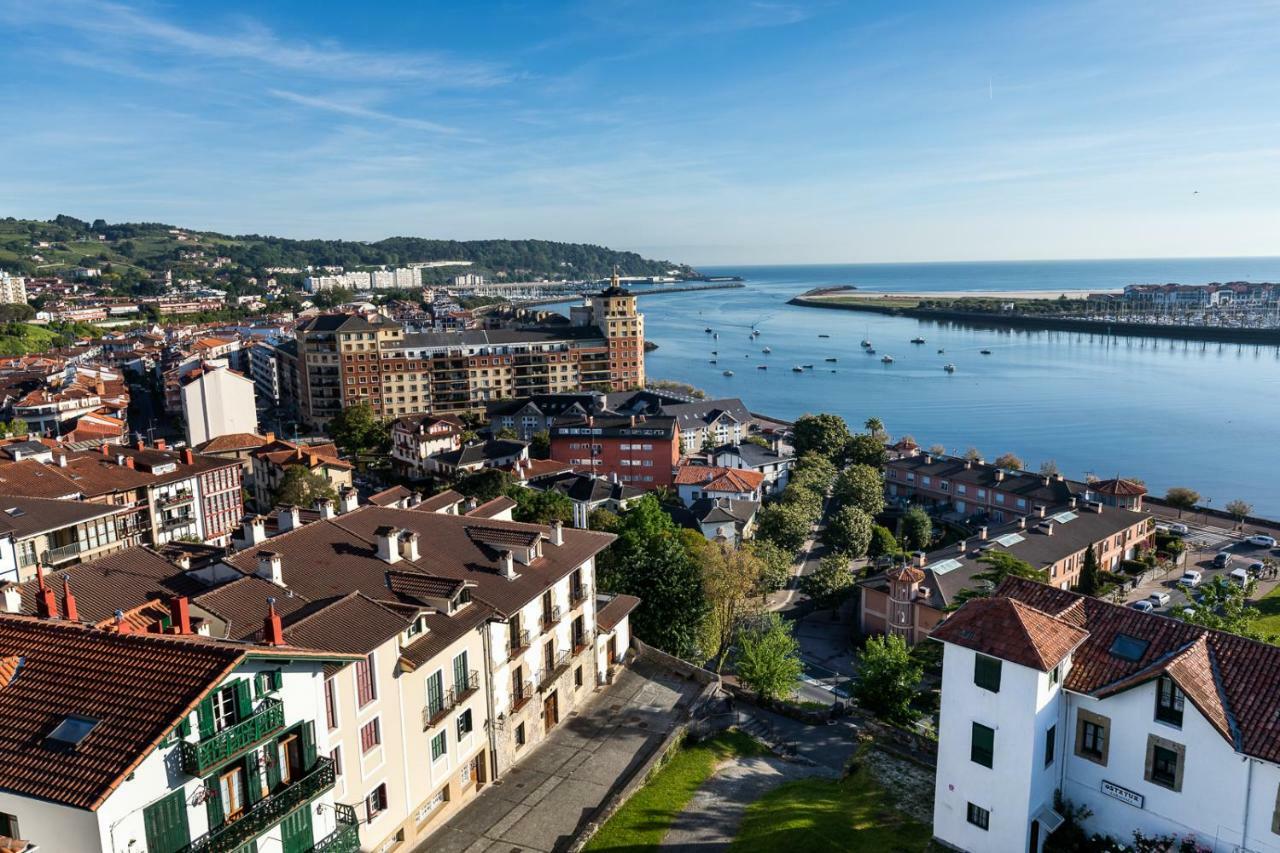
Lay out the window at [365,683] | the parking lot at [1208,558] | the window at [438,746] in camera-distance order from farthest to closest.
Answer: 1. the parking lot at [1208,558]
2. the window at [438,746]
3. the window at [365,683]

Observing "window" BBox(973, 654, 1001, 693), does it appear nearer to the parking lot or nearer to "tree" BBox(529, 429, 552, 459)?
the parking lot

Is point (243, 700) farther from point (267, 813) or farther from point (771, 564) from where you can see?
point (771, 564)

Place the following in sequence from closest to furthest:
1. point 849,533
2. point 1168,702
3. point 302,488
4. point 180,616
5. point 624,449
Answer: point 180,616
point 1168,702
point 849,533
point 302,488
point 624,449

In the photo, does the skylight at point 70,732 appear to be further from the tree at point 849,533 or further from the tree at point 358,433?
the tree at point 358,433

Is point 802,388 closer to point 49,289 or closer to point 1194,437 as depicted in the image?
point 1194,437

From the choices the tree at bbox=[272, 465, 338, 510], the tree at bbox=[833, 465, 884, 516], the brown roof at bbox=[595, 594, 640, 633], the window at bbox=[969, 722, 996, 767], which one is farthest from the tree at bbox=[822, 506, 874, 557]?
the window at bbox=[969, 722, 996, 767]

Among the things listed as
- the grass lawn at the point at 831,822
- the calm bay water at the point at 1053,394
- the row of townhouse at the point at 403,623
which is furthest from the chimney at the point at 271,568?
the calm bay water at the point at 1053,394

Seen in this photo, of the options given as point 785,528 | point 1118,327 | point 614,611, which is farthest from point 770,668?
point 1118,327
